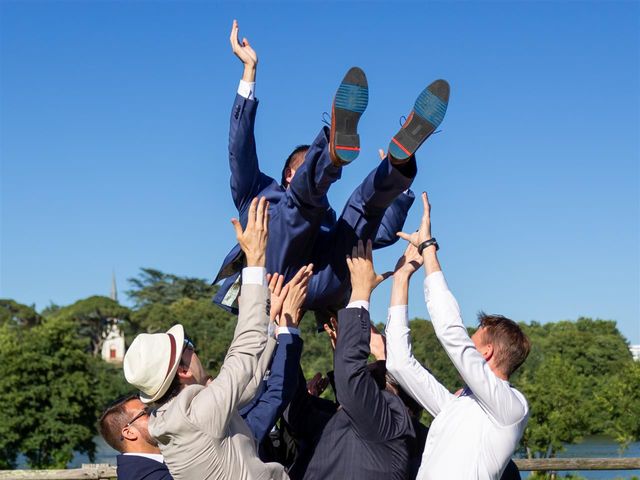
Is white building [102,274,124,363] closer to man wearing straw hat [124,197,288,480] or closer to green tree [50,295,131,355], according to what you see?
green tree [50,295,131,355]

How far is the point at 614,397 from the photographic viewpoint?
33.4 meters

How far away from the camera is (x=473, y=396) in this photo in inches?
148

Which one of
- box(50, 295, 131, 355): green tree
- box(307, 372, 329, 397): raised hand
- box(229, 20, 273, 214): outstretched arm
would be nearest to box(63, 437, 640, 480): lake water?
box(50, 295, 131, 355): green tree

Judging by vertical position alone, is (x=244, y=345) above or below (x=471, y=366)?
above

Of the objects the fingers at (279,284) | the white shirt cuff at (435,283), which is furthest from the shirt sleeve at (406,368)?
the fingers at (279,284)

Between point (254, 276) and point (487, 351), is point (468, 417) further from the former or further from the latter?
point (254, 276)

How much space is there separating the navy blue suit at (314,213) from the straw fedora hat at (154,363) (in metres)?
1.18

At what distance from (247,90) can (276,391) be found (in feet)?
5.61

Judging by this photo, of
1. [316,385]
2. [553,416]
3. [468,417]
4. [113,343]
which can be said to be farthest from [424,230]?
[113,343]

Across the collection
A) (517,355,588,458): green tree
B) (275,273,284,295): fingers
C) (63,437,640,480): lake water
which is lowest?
(63,437,640,480): lake water

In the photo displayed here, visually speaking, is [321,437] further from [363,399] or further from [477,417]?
[477,417]

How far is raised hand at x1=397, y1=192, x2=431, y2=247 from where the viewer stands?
3908 millimetres

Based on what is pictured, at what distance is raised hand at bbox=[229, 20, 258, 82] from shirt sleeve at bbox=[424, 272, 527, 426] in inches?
68.7

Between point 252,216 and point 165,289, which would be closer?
point 252,216
